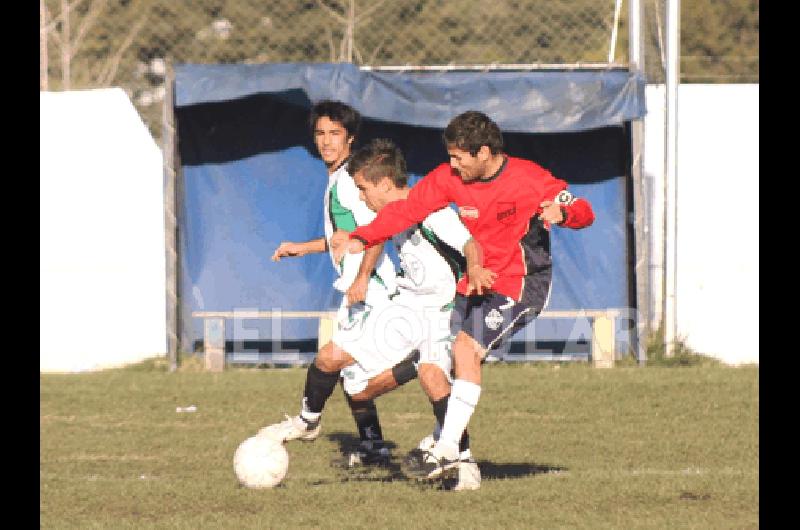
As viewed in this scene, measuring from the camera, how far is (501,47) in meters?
15.4

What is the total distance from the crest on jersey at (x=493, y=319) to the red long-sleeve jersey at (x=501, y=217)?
0.43ft

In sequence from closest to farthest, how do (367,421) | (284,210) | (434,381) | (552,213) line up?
(552,213), (434,381), (367,421), (284,210)

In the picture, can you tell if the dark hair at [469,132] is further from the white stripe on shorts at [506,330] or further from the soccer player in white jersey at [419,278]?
the white stripe on shorts at [506,330]

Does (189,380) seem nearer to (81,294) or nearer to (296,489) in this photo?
(81,294)

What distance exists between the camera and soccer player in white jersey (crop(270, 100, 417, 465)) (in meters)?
9.17

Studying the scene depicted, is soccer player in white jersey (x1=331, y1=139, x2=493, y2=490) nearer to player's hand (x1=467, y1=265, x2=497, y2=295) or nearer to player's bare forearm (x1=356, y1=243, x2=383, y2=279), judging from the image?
player's bare forearm (x1=356, y1=243, x2=383, y2=279)

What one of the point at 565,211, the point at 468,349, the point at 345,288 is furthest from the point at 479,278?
the point at 345,288

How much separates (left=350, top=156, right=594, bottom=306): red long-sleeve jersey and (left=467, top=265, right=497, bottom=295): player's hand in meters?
0.20

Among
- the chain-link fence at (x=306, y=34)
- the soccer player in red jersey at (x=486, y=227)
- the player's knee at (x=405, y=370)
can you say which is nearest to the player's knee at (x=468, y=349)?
the soccer player in red jersey at (x=486, y=227)

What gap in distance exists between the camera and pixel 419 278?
30.1 feet

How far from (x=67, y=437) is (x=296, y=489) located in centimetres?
317

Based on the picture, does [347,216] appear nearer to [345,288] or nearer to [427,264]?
[345,288]

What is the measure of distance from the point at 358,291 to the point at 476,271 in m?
1.10
